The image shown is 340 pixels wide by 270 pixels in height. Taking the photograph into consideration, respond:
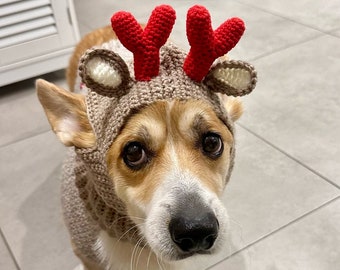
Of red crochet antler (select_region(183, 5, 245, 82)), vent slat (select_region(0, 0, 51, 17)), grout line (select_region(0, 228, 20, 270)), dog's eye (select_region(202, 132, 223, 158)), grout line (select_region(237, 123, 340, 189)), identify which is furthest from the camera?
vent slat (select_region(0, 0, 51, 17))

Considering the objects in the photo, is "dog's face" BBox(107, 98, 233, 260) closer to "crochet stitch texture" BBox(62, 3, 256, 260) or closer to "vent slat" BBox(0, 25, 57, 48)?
"crochet stitch texture" BBox(62, 3, 256, 260)

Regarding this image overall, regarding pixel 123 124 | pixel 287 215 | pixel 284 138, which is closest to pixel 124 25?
pixel 123 124

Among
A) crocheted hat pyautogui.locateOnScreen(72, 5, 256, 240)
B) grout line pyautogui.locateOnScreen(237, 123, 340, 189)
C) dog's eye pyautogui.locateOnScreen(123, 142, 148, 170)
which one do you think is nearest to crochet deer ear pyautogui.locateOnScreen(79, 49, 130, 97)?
crocheted hat pyautogui.locateOnScreen(72, 5, 256, 240)

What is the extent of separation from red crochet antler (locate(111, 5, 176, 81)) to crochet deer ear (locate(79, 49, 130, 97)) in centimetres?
3

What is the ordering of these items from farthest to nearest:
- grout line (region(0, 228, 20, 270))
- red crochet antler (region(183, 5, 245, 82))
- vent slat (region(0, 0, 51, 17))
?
vent slat (region(0, 0, 51, 17)) → grout line (region(0, 228, 20, 270)) → red crochet antler (region(183, 5, 245, 82))

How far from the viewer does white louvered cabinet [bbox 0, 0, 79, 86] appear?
2.04 m

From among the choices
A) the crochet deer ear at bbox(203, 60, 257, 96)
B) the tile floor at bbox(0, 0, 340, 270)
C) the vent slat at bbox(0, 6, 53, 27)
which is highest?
the crochet deer ear at bbox(203, 60, 257, 96)

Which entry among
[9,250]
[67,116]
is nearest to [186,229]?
[67,116]

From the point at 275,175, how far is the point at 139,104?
33.7 inches

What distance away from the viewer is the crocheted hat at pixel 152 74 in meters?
0.85

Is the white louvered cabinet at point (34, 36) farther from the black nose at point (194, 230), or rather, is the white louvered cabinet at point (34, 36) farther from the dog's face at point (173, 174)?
the black nose at point (194, 230)

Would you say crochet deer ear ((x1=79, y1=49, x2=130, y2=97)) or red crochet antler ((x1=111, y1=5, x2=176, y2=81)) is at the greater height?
red crochet antler ((x1=111, y1=5, x2=176, y2=81))

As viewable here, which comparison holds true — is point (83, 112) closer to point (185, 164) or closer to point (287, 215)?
point (185, 164)

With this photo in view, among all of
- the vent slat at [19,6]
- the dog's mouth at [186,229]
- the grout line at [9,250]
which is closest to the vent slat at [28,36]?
the vent slat at [19,6]
